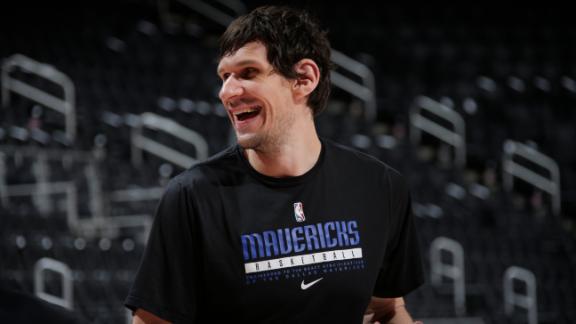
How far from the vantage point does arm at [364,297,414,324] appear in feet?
7.81

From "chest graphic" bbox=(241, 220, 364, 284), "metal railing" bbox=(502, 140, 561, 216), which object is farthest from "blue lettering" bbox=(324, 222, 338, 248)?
"metal railing" bbox=(502, 140, 561, 216)

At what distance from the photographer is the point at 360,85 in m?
9.87

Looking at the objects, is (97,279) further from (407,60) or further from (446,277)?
(407,60)

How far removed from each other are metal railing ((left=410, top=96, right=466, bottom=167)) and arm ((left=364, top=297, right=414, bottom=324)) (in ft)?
22.0

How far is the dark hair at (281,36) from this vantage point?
2.08 m

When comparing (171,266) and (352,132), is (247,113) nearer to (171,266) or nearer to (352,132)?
(171,266)

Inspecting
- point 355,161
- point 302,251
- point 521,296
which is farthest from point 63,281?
point 521,296

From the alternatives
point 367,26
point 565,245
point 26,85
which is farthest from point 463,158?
point 26,85

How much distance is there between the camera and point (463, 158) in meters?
9.03

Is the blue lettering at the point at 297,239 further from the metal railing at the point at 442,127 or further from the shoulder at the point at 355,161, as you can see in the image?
the metal railing at the point at 442,127

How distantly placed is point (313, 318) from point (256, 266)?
0.65 ft

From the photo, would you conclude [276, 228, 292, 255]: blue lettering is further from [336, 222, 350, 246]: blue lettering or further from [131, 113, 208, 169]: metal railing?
Answer: [131, 113, 208, 169]: metal railing

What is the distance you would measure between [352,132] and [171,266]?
6.89 metres

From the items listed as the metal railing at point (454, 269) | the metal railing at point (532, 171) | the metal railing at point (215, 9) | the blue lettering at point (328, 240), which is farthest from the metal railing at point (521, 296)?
the metal railing at point (215, 9)
